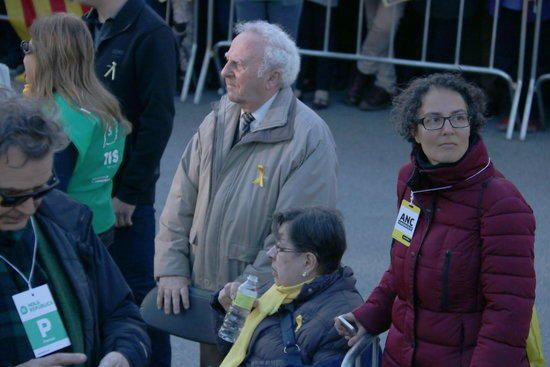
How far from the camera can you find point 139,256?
16.2 ft

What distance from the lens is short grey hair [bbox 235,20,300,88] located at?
4.20 metres

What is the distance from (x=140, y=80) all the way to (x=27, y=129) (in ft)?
7.04

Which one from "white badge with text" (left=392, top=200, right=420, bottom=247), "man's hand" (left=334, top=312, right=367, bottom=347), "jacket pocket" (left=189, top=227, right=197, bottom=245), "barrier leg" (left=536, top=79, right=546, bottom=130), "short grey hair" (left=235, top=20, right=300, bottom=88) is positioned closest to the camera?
"white badge with text" (left=392, top=200, right=420, bottom=247)

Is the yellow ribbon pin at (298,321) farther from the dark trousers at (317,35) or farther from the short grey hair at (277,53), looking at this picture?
the dark trousers at (317,35)

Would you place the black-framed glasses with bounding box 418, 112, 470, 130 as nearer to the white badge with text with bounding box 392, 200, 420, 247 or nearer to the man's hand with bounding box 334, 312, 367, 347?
the white badge with text with bounding box 392, 200, 420, 247

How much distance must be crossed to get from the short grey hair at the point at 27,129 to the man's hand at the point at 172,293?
1565 millimetres

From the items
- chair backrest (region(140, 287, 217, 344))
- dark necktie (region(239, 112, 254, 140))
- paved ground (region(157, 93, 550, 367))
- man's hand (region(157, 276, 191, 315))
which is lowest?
paved ground (region(157, 93, 550, 367))

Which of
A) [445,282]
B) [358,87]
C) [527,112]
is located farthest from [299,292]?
[358,87]

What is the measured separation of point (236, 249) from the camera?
4.18 m

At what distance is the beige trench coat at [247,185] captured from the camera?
13.5 feet

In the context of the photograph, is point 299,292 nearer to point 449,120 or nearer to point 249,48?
point 449,120

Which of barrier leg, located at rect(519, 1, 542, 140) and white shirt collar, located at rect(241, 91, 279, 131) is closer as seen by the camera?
white shirt collar, located at rect(241, 91, 279, 131)

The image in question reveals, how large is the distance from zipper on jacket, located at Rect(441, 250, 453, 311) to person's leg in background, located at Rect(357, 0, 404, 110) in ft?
17.8

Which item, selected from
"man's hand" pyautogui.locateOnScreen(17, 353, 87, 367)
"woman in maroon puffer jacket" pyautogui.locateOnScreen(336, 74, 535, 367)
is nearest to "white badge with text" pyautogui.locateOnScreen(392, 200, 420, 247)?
"woman in maroon puffer jacket" pyautogui.locateOnScreen(336, 74, 535, 367)
